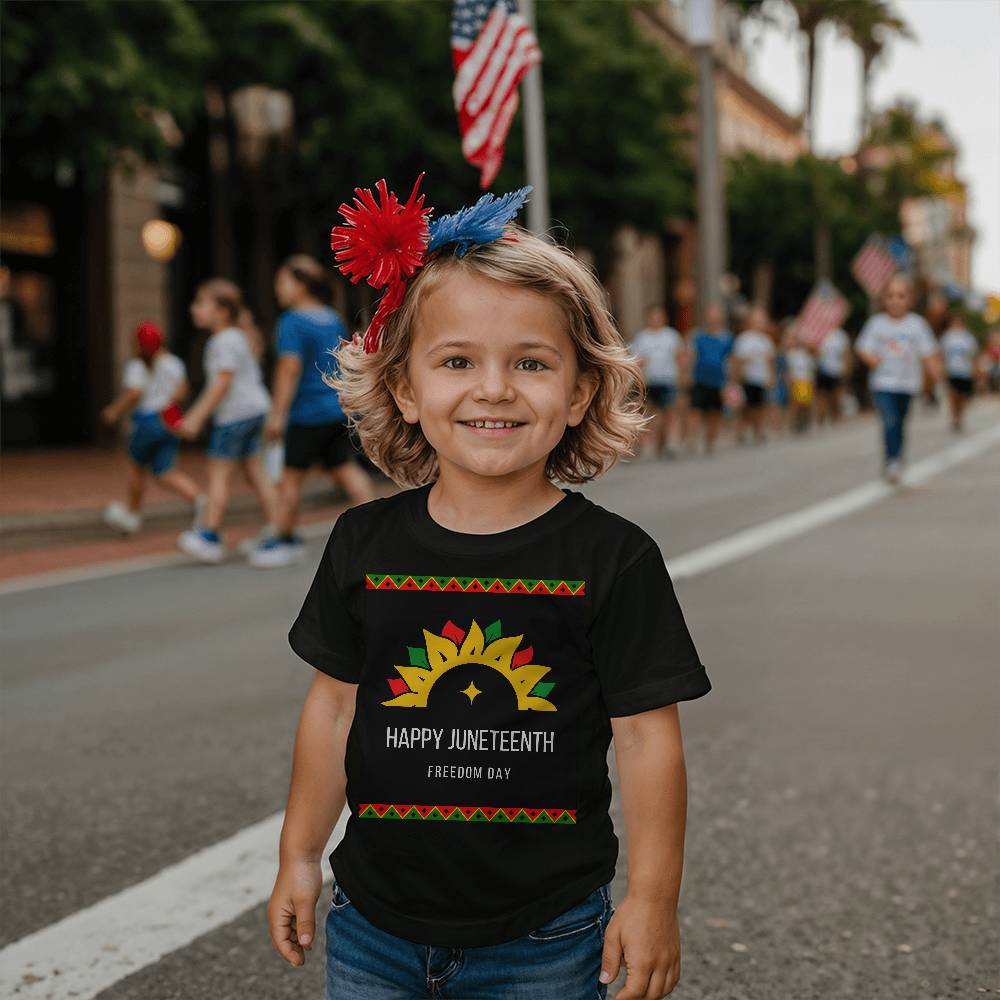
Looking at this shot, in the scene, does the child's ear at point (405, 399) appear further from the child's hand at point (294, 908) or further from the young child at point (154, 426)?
the young child at point (154, 426)

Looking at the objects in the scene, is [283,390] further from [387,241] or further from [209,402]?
[387,241]

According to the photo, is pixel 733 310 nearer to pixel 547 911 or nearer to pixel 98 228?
pixel 98 228

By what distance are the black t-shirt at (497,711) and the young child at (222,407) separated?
8358mm

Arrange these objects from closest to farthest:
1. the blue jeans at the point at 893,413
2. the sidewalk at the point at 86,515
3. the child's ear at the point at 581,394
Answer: the child's ear at the point at 581,394 → the sidewalk at the point at 86,515 → the blue jeans at the point at 893,413

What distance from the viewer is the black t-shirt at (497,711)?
2.04m

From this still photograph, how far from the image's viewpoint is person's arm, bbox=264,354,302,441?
9516 mm

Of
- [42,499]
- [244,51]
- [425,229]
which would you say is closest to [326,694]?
[425,229]

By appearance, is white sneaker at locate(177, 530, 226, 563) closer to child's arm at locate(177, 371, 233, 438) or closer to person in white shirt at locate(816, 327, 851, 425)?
child's arm at locate(177, 371, 233, 438)

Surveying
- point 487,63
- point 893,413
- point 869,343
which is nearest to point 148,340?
point 487,63

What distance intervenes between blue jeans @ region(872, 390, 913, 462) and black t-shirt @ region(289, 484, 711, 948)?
42.4ft

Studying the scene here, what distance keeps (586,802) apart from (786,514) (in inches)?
435

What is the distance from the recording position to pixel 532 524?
2119 millimetres

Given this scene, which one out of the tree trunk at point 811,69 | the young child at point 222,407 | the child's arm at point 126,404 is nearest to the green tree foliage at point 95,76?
the child's arm at point 126,404

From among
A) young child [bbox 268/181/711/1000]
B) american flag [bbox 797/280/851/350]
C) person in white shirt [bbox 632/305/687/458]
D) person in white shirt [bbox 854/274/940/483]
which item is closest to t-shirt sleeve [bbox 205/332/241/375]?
person in white shirt [bbox 854/274/940/483]
